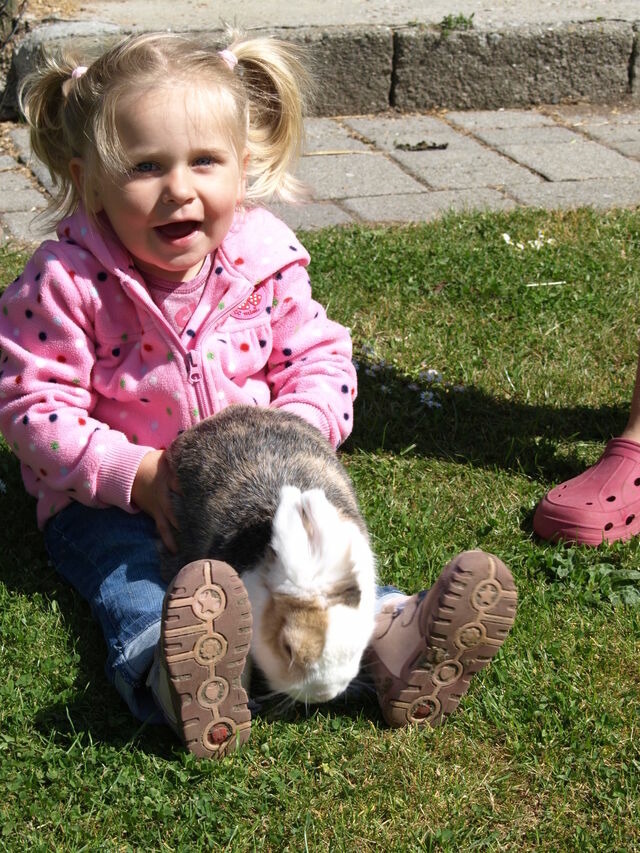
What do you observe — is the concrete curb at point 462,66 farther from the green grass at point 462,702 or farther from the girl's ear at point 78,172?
the girl's ear at point 78,172

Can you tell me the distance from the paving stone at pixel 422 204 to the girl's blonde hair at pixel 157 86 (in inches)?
76.5

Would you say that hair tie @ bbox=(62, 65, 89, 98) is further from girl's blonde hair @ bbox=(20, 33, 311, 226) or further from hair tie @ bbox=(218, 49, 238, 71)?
hair tie @ bbox=(218, 49, 238, 71)

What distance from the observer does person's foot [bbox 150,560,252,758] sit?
1962 millimetres

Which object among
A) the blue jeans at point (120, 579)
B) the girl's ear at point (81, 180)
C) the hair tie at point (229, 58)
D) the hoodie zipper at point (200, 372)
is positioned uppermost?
the hair tie at point (229, 58)

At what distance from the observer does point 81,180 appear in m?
2.63

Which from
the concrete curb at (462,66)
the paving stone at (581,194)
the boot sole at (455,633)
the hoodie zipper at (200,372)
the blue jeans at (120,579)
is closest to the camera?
the boot sole at (455,633)

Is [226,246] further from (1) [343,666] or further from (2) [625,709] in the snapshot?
(2) [625,709]

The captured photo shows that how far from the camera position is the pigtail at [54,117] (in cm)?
265

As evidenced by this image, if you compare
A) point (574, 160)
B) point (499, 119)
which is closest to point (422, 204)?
point (574, 160)

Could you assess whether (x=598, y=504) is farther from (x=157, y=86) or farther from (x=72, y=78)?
(x=72, y=78)

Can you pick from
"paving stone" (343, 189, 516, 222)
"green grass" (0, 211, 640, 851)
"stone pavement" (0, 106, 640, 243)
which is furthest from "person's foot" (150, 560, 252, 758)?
"paving stone" (343, 189, 516, 222)

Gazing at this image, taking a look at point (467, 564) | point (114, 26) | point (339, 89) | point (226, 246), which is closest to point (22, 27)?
point (114, 26)

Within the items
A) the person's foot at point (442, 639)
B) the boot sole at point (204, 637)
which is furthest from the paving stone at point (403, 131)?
the boot sole at point (204, 637)

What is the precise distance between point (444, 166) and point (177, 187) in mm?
3338
